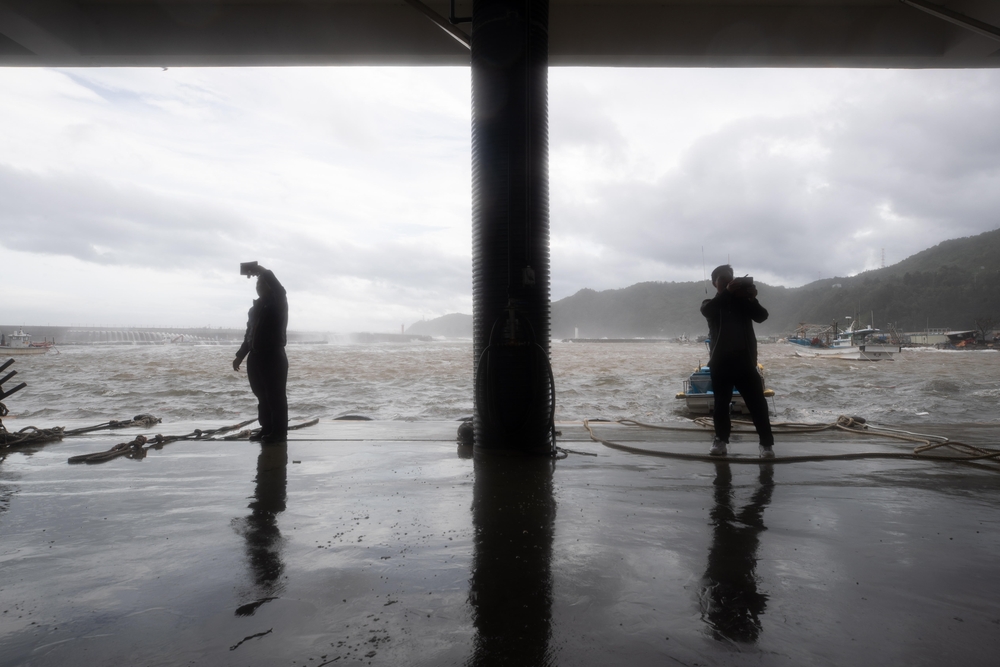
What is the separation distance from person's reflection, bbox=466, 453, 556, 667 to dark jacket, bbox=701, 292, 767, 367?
6.40 ft

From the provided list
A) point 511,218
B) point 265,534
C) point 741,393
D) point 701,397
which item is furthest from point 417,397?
point 265,534

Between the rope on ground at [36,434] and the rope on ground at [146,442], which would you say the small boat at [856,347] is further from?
the rope on ground at [36,434]

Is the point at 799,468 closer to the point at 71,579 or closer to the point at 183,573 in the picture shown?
the point at 183,573

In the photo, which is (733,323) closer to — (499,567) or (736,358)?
(736,358)

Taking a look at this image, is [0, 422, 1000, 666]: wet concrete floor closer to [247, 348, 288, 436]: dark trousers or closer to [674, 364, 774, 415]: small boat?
[247, 348, 288, 436]: dark trousers

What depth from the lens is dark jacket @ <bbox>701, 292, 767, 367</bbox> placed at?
4.36m

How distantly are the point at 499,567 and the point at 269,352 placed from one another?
12.4ft

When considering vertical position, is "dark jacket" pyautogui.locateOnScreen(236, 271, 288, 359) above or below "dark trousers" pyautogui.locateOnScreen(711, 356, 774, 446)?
above

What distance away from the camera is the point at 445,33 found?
22.7ft

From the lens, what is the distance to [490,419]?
4418mm

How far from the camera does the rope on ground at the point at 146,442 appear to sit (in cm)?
422

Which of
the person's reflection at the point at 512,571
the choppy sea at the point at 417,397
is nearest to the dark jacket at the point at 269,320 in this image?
the person's reflection at the point at 512,571

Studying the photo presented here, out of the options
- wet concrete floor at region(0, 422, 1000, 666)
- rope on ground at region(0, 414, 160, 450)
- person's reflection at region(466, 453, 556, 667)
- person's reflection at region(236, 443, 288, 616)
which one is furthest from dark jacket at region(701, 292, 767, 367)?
rope on ground at region(0, 414, 160, 450)

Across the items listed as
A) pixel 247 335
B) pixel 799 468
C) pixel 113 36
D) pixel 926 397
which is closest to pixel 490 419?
pixel 799 468
